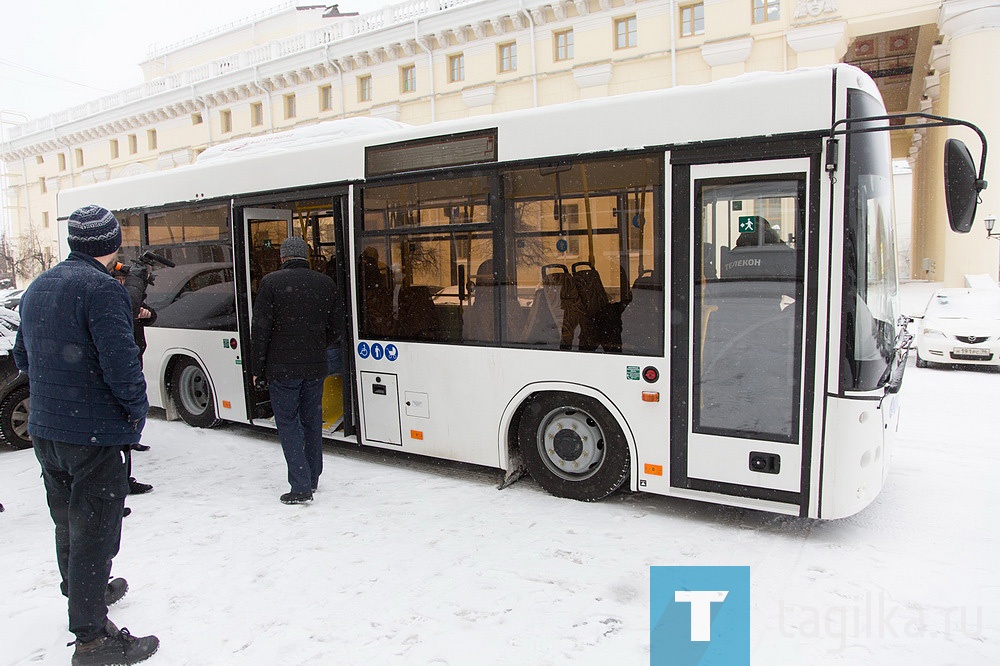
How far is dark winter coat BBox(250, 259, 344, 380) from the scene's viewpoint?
17.4 ft

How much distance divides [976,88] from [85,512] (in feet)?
73.2

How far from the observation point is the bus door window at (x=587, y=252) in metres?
4.75

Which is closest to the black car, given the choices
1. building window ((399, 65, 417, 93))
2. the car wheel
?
the car wheel

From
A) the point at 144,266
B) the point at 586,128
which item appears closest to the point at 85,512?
the point at 586,128

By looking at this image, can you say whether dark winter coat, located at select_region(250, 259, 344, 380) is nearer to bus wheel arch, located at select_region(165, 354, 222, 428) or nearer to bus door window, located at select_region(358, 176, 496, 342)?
bus door window, located at select_region(358, 176, 496, 342)

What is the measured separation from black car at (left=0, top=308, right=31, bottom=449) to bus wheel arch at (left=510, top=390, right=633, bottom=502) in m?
5.67

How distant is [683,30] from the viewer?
23.4 meters

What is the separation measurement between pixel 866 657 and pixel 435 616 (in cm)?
218

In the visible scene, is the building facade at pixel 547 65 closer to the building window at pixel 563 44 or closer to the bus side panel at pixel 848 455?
the building window at pixel 563 44

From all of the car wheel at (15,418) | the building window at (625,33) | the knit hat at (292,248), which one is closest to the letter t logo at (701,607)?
the knit hat at (292,248)

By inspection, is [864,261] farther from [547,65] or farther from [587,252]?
[547,65]

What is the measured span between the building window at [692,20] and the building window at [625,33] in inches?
71.6

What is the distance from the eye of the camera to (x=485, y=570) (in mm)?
4203

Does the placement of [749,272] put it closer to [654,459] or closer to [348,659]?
[654,459]
